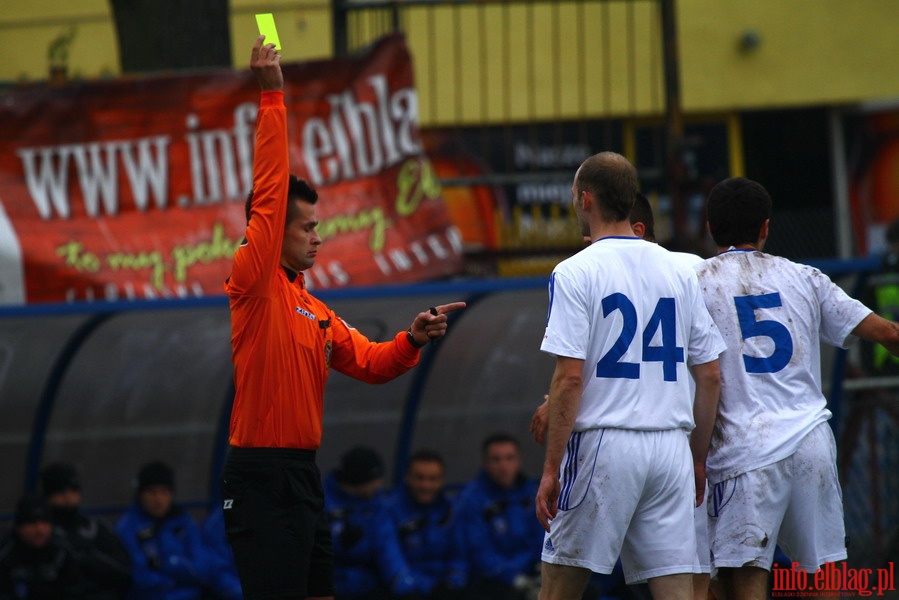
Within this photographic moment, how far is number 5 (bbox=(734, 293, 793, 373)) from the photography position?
5043 millimetres

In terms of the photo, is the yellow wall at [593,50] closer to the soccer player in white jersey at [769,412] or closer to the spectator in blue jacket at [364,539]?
the spectator in blue jacket at [364,539]

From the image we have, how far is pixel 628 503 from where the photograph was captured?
4598 mm

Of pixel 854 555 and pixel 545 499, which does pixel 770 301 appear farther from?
pixel 854 555

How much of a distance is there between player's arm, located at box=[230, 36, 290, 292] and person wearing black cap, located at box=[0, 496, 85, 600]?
14.4 ft

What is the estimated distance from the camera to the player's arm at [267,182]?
181 inches

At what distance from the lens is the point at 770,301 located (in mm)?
5062

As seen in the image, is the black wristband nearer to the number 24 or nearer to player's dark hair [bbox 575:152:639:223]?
the number 24

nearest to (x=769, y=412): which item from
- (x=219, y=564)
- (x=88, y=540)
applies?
(x=219, y=564)

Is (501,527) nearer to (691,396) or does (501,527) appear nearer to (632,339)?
(691,396)

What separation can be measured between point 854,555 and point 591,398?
5591 millimetres

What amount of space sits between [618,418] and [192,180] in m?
4.73

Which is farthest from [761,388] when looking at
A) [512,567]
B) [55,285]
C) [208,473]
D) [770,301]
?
[208,473]

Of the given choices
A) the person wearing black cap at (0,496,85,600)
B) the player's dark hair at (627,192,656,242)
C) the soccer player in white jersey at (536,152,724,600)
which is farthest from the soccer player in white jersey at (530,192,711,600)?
the person wearing black cap at (0,496,85,600)

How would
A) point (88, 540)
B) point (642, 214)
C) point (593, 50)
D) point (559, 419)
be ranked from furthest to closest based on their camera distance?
point (593, 50), point (88, 540), point (642, 214), point (559, 419)
